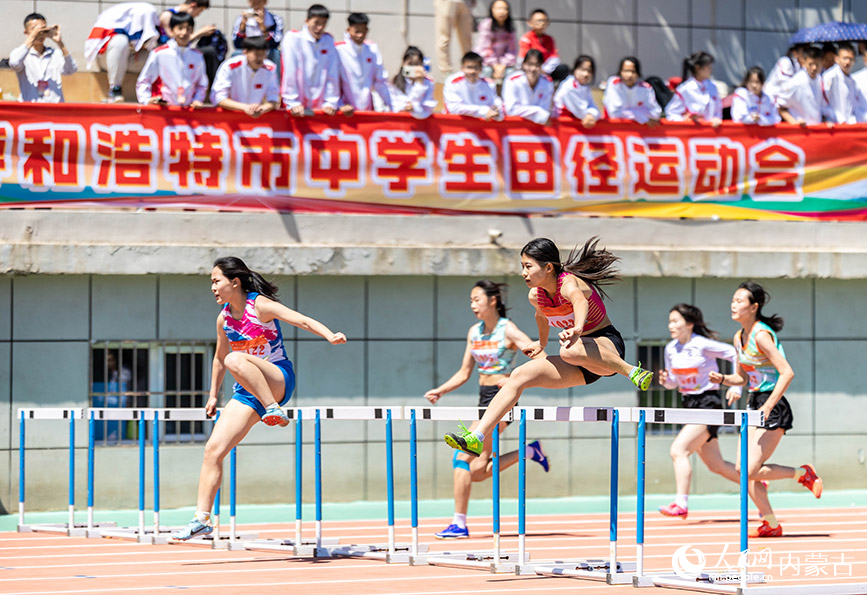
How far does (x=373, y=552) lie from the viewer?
11.1 meters

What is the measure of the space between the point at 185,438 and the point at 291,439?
1.12 metres

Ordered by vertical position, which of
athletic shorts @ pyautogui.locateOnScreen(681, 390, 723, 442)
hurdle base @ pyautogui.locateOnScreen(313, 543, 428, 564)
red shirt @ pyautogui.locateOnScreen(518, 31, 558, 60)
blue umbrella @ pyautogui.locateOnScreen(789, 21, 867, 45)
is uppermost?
blue umbrella @ pyautogui.locateOnScreen(789, 21, 867, 45)

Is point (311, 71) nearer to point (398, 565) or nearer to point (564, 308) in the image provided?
point (564, 308)

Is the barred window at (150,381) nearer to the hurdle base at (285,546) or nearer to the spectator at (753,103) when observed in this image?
the hurdle base at (285,546)

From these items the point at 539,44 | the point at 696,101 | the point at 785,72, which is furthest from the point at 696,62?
the point at 539,44

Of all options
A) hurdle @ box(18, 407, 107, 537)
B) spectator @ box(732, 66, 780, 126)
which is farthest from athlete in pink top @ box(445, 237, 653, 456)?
→ spectator @ box(732, 66, 780, 126)

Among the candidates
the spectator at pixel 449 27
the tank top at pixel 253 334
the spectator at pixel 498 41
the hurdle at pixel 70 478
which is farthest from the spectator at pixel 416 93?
the tank top at pixel 253 334

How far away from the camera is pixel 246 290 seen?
10922 mm

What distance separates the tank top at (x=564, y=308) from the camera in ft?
33.1

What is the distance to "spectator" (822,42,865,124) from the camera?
17.6 meters

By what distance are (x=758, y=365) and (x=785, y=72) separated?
6730mm

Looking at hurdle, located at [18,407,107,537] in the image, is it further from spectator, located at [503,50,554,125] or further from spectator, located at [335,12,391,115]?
spectator, located at [503,50,554,125]

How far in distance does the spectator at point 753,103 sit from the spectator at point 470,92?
304 centimetres

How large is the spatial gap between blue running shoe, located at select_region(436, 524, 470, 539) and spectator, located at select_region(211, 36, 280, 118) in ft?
17.0
